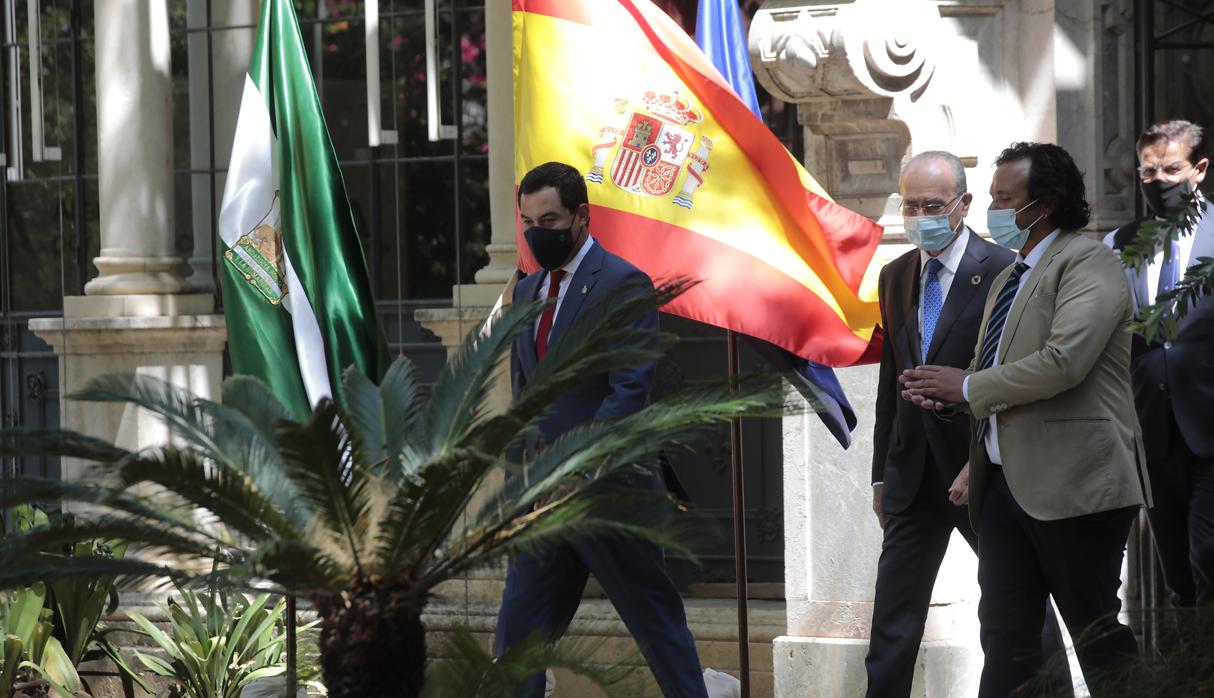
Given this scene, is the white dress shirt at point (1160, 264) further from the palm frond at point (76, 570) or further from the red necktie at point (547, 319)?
the palm frond at point (76, 570)

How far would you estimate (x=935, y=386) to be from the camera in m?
5.20

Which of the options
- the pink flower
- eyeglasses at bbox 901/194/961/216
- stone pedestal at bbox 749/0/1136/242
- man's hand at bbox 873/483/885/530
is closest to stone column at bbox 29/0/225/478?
the pink flower

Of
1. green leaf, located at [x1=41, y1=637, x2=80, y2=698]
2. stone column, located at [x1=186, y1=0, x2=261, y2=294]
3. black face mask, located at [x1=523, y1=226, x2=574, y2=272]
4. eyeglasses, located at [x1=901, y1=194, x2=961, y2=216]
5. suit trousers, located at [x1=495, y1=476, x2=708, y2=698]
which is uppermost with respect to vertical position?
stone column, located at [x1=186, y1=0, x2=261, y2=294]

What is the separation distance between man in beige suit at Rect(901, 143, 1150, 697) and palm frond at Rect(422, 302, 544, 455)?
127 centimetres

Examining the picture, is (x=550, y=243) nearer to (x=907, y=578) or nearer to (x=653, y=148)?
(x=653, y=148)

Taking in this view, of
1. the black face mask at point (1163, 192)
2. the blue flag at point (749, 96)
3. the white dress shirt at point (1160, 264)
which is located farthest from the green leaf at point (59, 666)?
the black face mask at point (1163, 192)

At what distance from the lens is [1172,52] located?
26.1 feet

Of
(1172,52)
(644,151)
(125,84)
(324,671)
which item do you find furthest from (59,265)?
(324,671)

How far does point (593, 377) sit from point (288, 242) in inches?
66.4

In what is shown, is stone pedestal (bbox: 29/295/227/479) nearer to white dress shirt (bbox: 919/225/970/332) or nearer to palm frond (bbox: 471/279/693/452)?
white dress shirt (bbox: 919/225/970/332)

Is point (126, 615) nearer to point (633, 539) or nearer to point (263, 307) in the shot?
point (263, 307)

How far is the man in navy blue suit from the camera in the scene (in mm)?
5637

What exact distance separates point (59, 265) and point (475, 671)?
766cm

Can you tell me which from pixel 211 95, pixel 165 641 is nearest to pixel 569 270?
pixel 165 641
